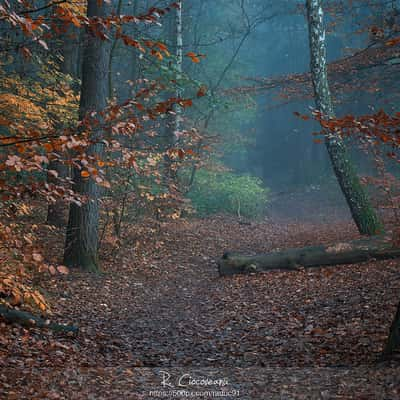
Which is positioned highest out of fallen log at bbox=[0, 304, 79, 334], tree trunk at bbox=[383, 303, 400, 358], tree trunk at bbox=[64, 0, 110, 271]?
tree trunk at bbox=[64, 0, 110, 271]

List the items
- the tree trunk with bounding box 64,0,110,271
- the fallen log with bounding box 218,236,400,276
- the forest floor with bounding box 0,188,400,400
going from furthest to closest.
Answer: the fallen log with bounding box 218,236,400,276
the tree trunk with bounding box 64,0,110,271
the forest floor with bounding box 0,188,400,400

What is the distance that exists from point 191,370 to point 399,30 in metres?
9.66

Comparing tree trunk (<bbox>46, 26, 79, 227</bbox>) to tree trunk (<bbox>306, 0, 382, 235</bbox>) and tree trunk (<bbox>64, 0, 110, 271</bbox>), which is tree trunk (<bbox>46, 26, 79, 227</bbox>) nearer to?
tree trunk (<bbox>64, 0, 110, 271</bbox>)

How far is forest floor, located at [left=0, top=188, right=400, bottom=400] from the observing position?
4.42 m

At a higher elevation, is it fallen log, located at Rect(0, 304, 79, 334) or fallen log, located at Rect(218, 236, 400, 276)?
fallen log, located at Rect(218, 236, 400, 276)

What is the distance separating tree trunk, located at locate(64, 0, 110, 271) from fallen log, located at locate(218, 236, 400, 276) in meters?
2.97

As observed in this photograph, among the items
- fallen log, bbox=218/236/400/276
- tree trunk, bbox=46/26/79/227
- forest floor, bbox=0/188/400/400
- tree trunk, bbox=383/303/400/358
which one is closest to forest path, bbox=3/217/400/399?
forest floor, bbox=0/188/400/400

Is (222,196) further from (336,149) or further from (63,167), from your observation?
(336,149)

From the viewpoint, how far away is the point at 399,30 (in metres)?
10.9

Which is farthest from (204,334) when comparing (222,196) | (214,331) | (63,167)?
(222,196)

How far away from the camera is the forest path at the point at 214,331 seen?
451 cm

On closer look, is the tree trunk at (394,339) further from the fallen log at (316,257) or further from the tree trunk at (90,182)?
the tree trunk at (90,182)

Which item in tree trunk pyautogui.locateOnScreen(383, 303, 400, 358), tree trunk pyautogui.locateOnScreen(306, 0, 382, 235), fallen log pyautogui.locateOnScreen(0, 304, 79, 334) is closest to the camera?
tree trunk pyautogui.locateOnScreen(383, 303, 400, 358)

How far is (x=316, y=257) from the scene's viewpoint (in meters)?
9.76
